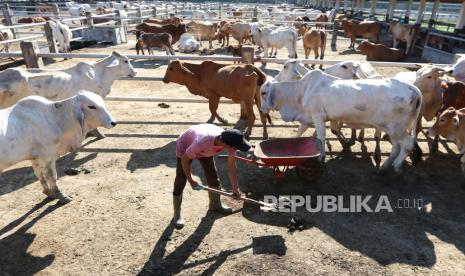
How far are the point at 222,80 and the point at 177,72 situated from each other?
1.15m

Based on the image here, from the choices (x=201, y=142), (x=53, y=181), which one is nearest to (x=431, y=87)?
(x=201, y=142)

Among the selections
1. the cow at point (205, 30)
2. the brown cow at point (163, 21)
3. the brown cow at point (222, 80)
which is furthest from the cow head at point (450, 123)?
the brown cow at point (163, 21)

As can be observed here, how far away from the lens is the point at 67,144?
15.5 ft

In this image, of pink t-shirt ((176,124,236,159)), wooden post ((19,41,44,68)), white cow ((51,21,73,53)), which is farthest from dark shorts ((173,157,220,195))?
white cow ((51,21,73,53))

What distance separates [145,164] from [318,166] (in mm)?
2959

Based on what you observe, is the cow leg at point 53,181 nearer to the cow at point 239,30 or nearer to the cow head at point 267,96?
the cow head at point 267,96

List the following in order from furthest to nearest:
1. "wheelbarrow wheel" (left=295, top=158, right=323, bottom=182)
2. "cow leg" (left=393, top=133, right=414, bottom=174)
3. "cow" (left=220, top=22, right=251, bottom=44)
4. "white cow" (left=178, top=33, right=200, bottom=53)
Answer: "cow" (left=220, top=22, right=251, bottom=44) < "white cow" (left=178, top=33, right=200, bottom=53) < "cow leg" (left=393, top=133, right=414, bottom=174) < "wheelbarrow wheel" (left=295, top=158, right=323, bottom=182)

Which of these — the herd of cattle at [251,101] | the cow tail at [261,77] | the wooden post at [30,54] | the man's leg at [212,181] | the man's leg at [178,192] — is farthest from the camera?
the wooden post at [30,54]

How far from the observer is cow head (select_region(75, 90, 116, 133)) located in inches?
181

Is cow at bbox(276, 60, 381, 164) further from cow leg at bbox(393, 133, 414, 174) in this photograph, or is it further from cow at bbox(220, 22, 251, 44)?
cow at bbox(220, 22, 251, 44)

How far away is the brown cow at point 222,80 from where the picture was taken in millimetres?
6648

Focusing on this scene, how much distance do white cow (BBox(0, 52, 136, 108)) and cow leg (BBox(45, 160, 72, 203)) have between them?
223cm

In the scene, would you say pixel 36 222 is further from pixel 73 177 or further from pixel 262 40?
pixel 262 40

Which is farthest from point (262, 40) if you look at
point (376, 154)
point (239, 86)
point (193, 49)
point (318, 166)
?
point (318, 166)
